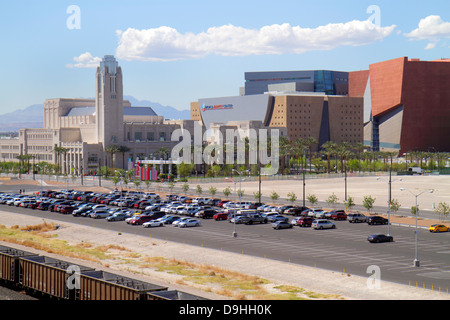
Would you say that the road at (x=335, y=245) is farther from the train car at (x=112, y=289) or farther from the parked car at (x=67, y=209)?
the train car at (x=112, y=289)

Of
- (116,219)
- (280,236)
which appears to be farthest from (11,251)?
(116,219)

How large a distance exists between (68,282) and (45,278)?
8.70 feet

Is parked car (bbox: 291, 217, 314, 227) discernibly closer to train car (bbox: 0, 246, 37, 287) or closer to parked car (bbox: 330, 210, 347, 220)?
parked car (bbox: 330, 210, 347, 220)

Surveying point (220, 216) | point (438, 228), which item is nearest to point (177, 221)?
point (220, 216)

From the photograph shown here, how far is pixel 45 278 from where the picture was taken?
37719 millimetres

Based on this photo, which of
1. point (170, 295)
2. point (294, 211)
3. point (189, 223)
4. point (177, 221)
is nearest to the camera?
point (170, 295)

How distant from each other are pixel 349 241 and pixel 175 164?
451 feet

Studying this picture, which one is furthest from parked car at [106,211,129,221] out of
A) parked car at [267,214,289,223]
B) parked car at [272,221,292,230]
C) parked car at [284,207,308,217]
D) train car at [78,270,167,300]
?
train car at [78,270,167,300]

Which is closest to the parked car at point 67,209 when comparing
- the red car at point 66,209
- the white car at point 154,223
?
the red car at point 66,209

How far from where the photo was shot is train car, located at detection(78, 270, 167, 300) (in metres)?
32.3

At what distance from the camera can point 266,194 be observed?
12775cm

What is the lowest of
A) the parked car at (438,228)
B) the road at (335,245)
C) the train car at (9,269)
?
the road at (335,245)

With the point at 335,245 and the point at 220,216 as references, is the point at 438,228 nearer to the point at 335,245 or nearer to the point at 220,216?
the point at 335,245

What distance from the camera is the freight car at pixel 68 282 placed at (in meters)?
32.9
